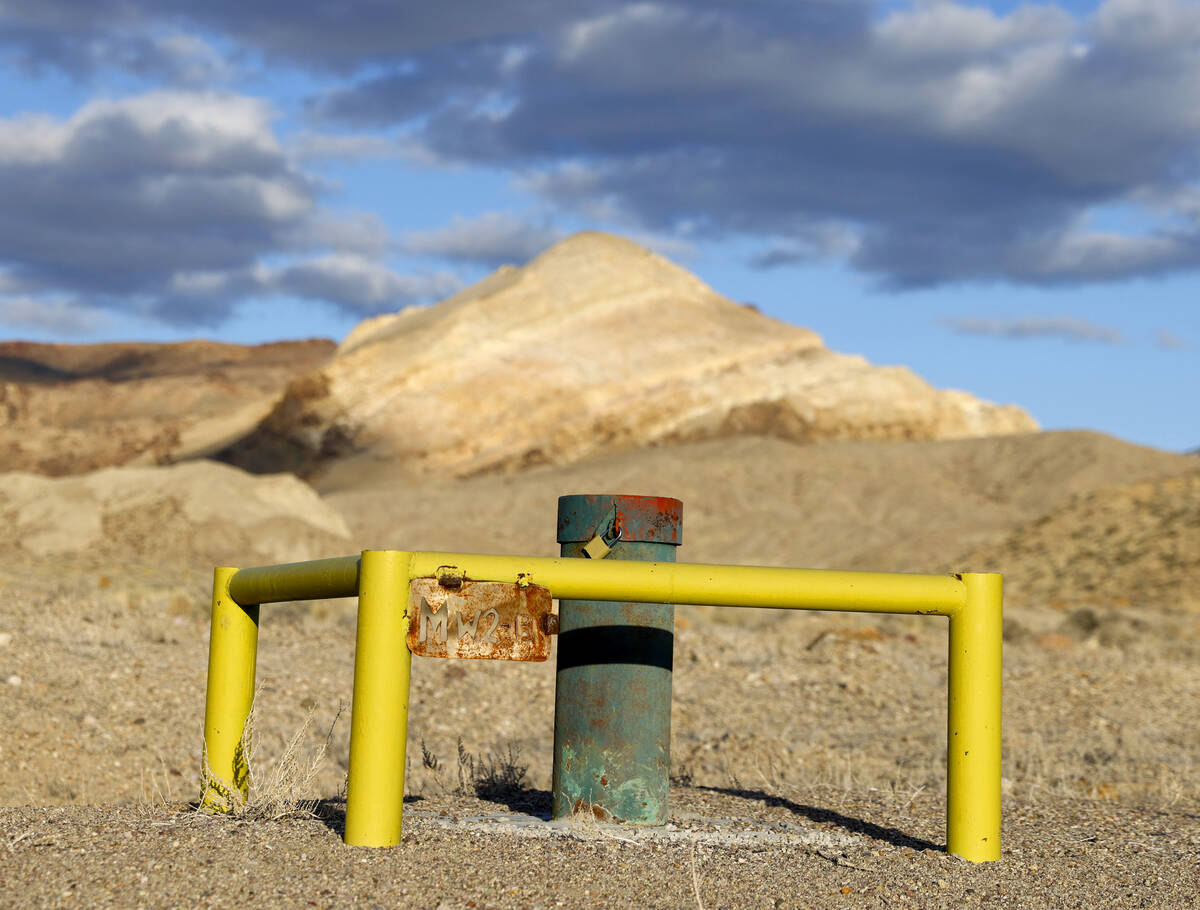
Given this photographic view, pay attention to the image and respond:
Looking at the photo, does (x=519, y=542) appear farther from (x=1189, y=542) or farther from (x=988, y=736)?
(x=988, y=736)

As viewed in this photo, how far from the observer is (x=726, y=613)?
52.0 ft

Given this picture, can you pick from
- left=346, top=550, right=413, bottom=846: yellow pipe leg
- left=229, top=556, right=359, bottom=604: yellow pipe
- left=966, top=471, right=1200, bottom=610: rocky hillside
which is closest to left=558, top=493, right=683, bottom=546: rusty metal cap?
left=229, top=556, right=359, bottom=604: yellow pipe

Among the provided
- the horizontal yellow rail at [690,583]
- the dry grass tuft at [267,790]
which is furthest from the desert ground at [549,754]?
the horizontal yellow rail at [690,583]

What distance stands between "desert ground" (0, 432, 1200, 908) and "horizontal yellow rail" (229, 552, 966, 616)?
70cm

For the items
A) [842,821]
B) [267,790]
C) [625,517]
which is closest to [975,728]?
[842,821]

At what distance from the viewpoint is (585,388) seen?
41125 mm

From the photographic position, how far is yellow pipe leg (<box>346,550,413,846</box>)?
10.9 feet

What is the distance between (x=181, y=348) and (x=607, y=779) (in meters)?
85.8

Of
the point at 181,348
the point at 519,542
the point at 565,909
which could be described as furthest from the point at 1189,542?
the point at 181,348

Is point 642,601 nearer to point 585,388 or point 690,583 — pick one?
point 690,583

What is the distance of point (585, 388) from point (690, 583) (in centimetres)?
3773

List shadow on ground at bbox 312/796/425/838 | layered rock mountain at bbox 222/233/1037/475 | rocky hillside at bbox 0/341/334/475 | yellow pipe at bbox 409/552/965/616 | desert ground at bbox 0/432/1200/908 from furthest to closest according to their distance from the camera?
1. rocky hillside at bbox 0/341/334/475
2. layered rock mountain at bbox 222/233/1037/475
3. shadow on ground at bbox 312/796/425/838
4. yellow pipe at bbox 409/552/965/616
5. desert ground at bbox 0/432/1200/908

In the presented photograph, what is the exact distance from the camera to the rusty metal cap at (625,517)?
403 cm

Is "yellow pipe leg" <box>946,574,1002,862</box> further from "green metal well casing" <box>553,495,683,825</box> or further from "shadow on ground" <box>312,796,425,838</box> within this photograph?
"shadow on ground" <box>312,796,425,838</box>
